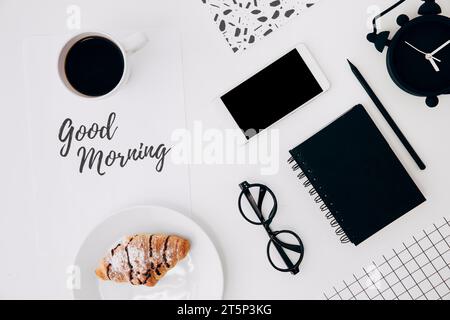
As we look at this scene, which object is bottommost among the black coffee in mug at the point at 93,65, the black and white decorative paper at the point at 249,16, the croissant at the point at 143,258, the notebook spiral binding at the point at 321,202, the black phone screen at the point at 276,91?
the notebook spiral binding at the point at 321,202

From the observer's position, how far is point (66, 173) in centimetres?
80

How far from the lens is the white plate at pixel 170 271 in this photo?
77 cm

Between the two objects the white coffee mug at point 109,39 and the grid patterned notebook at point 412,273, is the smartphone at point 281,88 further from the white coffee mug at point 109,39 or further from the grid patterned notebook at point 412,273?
the grid patterned notebook at point 412,273

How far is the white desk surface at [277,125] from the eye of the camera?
2.59 feet

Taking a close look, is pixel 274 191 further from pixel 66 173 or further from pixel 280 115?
pixel 66 173

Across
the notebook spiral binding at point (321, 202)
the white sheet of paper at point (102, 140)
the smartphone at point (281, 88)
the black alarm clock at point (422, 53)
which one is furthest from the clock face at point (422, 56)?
the white sheet of paper at point (102, 140)

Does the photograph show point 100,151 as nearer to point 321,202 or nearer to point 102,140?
point 102,140

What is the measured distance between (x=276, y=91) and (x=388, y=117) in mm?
205

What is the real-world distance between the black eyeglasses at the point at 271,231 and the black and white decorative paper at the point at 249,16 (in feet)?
0.86

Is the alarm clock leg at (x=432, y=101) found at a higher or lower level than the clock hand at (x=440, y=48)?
lower

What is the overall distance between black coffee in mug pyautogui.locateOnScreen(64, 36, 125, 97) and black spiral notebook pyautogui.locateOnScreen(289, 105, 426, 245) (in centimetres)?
34

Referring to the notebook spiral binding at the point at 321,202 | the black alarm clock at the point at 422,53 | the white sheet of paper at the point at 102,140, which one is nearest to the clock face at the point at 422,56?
the black alarm clock at the point at 422,53

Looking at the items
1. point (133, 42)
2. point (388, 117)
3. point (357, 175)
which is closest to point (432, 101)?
point (388, 117)
